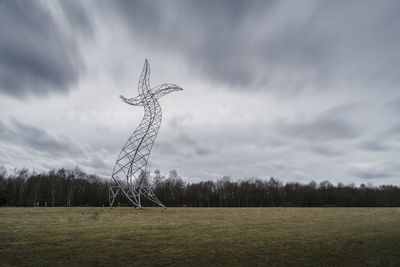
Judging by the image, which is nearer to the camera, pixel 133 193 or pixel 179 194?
pixel 133 193

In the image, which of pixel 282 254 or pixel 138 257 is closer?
pixel 138 257

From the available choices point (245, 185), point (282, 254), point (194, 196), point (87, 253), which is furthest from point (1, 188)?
point (245, 185)

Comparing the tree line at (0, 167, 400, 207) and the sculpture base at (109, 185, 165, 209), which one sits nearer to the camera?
the sculpture base at (109, 185, 165, 209)

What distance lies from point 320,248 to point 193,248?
201 inches

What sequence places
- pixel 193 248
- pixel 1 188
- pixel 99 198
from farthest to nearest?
pixel 99 198, pixel 1 188, pixel 193 248

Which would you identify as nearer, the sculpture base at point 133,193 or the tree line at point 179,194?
the sculpture base at point 133,193

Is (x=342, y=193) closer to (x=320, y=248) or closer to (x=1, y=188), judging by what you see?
(x=320, y=248)

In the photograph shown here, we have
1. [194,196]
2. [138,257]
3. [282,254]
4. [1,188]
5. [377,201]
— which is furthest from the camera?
[377,201]

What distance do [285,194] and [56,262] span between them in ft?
318

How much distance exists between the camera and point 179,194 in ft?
266

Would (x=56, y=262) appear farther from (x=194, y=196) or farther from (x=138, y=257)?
(x=194, y=196)

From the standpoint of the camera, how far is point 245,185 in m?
97.2

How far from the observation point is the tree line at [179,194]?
65.0 m

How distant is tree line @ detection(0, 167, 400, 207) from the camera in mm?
65000
